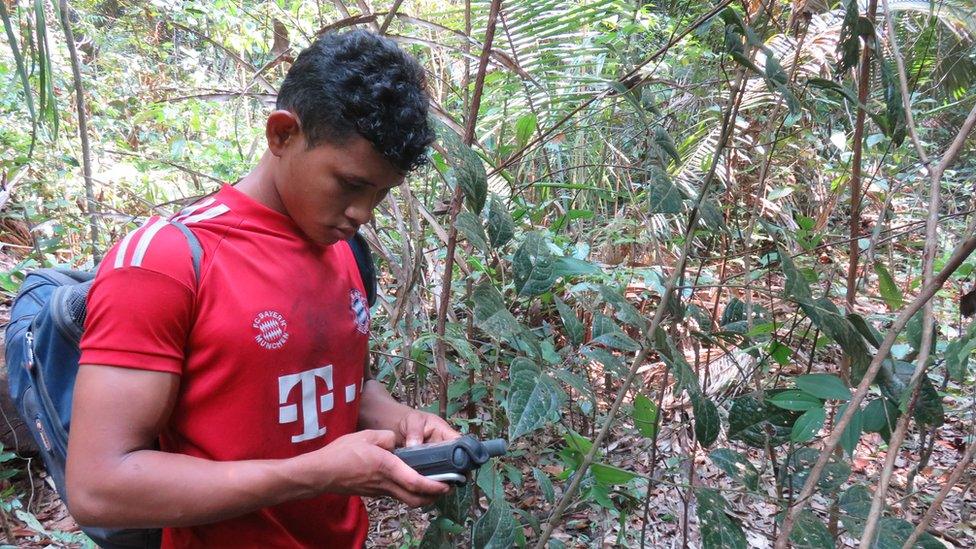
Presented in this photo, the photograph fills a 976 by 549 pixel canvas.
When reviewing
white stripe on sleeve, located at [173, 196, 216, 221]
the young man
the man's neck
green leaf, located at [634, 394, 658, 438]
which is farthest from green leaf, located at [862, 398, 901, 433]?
white stripe on sleeve, located at [173, 196, 216, 221]

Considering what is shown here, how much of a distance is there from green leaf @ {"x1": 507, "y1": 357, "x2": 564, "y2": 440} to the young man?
0.68 ft

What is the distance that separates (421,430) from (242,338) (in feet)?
1.50

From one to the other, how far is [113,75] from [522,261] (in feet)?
24.5

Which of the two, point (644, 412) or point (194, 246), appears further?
point (644, 412)

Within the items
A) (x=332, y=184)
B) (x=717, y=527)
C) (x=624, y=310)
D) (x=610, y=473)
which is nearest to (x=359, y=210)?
(x=332, y=184)

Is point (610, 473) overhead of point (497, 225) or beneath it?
→ beneath

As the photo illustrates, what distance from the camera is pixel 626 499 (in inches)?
96.6

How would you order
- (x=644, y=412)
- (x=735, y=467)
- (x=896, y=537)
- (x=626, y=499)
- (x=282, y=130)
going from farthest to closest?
(x=626, y=499)
(x=644, y=412)
(x=735, y=467)
(x=282, y=130)
(x=896, y=537)

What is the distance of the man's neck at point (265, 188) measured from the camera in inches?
47.8

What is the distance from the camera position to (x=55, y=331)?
1085mm

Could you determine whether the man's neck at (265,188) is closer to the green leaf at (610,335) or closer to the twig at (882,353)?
the green leaf at (610,335)

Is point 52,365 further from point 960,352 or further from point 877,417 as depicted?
point 960,352

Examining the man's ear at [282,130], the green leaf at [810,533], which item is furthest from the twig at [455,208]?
the green leaf at [810,533]

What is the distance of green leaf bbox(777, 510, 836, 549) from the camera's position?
107cm
